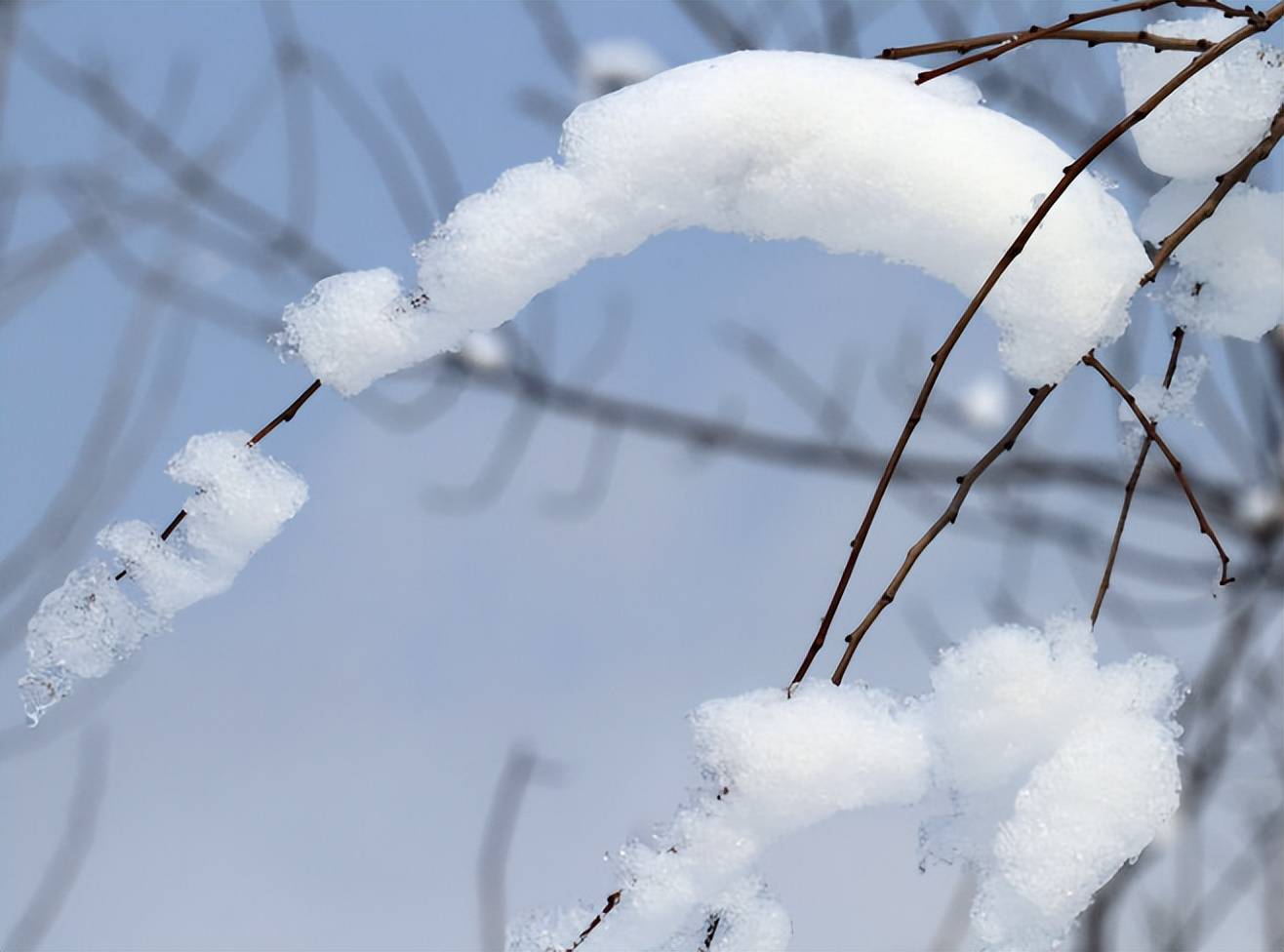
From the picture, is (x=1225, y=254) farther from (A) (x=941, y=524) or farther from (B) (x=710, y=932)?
(B) (x=710, y=932)

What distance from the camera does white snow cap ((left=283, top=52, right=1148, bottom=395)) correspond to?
80cm

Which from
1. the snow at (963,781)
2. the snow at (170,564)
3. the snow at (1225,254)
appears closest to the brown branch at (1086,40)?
the snow at (1225,254)

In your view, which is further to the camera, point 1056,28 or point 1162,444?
point 1162,444

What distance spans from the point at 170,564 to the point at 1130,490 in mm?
723

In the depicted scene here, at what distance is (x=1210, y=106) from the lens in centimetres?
87

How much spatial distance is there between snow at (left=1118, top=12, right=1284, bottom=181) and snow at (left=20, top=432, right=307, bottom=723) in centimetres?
71

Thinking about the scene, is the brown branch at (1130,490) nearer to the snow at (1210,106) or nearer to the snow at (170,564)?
the snow at (1210,106)

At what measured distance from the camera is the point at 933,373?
28.1 inches

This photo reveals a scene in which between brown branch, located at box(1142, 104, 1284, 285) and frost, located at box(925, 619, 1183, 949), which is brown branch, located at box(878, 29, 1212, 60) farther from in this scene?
frost, located at box(925, 619, 1183, 949)

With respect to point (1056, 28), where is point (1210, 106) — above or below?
above

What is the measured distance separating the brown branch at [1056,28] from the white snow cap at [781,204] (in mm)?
44

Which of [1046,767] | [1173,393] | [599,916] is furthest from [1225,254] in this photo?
[599,916]

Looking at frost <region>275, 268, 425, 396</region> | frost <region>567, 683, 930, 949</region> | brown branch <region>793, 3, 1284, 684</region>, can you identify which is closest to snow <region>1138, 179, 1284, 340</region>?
brown branch <region>793, 3, 1284, 684</region>

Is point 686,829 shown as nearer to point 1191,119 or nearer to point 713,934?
point 713,934
